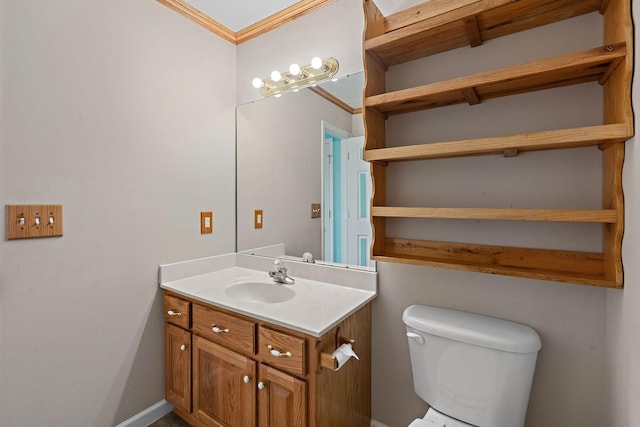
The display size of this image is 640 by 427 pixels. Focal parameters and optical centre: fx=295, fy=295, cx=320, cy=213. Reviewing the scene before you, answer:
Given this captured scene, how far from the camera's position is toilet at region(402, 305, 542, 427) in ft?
3.48

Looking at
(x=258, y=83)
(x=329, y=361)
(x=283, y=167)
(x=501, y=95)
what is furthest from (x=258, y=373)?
(x=258, y=83)

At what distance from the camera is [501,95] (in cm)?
119

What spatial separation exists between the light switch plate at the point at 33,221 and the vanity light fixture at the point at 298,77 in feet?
4.16

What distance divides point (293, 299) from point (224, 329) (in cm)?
34

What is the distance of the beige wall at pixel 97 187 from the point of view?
122 cm

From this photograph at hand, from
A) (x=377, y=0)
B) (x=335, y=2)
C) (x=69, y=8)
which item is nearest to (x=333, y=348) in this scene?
(x=377, y=0)

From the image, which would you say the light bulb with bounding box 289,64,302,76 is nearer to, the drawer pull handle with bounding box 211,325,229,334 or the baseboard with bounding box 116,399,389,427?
the drawer pull handle with bounding box 211,325,229,334

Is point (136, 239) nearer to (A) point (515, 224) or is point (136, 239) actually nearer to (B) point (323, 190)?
(B) point (323, 190)

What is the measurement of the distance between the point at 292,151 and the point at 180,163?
68 cm

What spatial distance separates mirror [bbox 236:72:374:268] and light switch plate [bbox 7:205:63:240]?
1.01 m

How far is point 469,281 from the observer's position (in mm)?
1285

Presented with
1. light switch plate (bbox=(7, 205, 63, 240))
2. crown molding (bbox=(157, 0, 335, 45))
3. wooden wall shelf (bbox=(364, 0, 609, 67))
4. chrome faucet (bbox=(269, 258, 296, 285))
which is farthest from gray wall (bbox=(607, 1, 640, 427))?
light switch plate (bbox=(7, 205, 63, 240))

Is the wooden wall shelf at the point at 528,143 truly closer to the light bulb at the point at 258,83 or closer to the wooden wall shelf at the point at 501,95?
the wooden wall shelf at the point at 501,95

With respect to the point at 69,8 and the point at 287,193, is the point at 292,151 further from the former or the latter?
the point at 69,8
